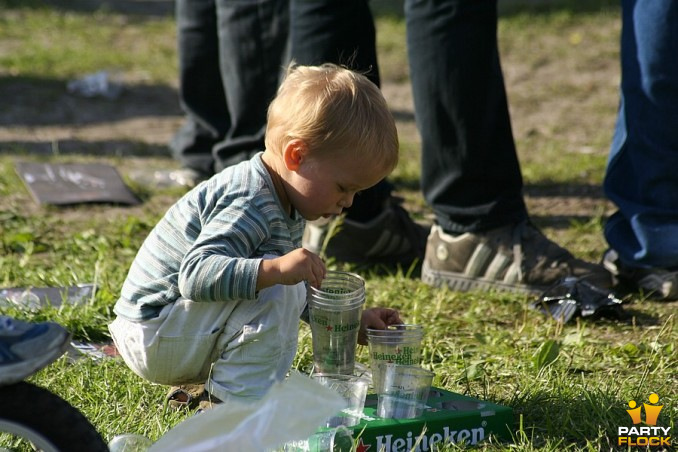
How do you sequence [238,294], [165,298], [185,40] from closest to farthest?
[238,294] → [165,298] → [185,40]

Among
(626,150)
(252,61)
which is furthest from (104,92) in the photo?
(626,150)

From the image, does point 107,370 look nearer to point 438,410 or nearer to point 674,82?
point 438,410

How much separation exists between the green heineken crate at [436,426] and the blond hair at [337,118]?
53 cm

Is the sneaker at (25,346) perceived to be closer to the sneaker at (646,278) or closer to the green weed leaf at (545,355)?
the green weed leaf at (545,355)

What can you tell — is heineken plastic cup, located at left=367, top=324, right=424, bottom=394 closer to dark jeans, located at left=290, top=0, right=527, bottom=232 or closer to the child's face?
the child's face

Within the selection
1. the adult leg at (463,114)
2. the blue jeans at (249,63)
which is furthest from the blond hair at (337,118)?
the blue jeans at (249,63)

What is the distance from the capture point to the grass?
2.24m

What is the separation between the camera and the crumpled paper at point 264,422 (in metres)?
1.60

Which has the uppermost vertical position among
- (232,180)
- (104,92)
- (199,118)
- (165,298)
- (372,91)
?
(372,91)

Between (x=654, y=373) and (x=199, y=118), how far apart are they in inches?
101

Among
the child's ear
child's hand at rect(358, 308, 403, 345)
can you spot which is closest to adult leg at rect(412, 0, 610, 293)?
child's hand at rect(358, 308, 403, 345)

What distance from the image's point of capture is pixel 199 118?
4.43 meters

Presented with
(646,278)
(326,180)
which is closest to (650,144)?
(646,278)

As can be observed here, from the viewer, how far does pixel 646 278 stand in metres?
3.15
